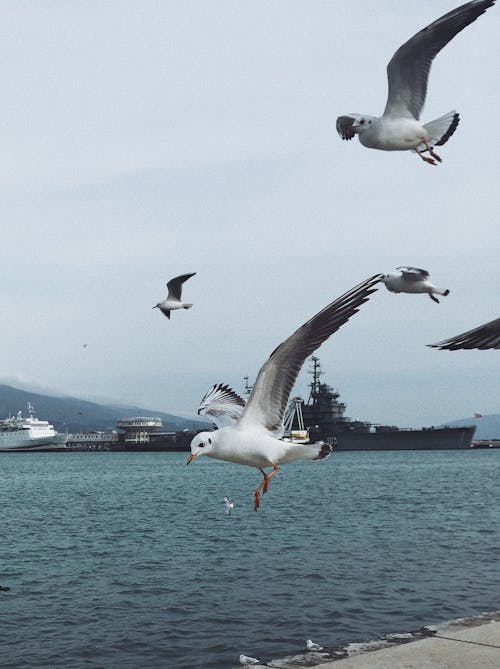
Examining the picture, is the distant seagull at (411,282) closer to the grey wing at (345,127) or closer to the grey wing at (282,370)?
the grey wing at (282,370)

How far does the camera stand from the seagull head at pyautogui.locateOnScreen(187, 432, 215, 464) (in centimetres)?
375

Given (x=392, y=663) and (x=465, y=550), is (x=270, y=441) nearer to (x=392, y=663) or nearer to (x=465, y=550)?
(x=392, y=663)

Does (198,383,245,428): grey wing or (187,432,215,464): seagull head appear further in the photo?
(198,383,245,428): grey wing

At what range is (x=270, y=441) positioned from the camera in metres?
3.79

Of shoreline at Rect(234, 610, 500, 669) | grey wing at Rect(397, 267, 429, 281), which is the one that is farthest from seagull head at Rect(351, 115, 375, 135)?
shoreline at Rect(234, 610, 500, 669)

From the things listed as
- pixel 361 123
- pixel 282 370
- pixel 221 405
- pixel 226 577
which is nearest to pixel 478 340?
pixel 282 370

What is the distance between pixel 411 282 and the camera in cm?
355

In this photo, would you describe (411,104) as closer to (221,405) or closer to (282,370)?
(282,370)

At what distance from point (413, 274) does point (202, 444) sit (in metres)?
1.24

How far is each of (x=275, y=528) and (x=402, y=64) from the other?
1799 inches

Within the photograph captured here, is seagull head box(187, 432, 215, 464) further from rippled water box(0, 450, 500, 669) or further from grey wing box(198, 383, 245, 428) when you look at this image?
rippled water box(0, 450, 500, 669)

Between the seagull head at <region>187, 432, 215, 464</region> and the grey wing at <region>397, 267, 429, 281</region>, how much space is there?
1.17 metres

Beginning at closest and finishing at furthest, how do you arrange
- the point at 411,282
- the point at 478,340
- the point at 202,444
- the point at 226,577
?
the point at 478,340 → the point at 411,282 → the point at 202,444 → the point at 226,577

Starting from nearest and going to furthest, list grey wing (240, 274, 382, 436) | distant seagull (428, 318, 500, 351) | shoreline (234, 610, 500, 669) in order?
distant seagull (428, 318, 500, 351) → grey wing (240, 274, 382, 436) → shoreline (234, 610, 500, 669)
